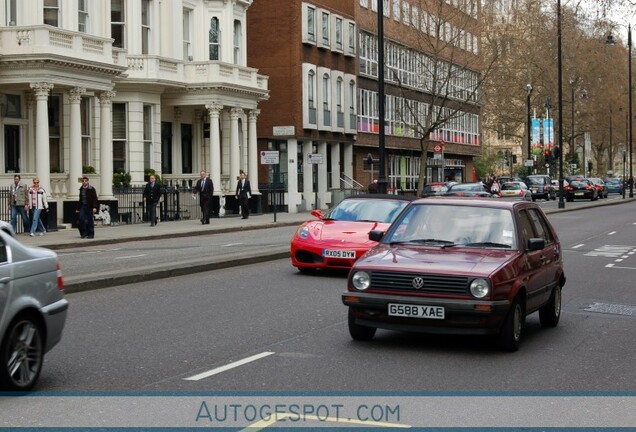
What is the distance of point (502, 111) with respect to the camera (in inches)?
4198

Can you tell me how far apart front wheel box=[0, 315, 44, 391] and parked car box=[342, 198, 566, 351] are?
3.18m

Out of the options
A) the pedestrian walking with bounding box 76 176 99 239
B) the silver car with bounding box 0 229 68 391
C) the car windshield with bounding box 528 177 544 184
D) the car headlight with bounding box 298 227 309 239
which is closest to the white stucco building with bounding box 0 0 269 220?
the pedestrian walking with bounding box 76 176 99 239

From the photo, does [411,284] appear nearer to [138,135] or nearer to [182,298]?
[182,298]

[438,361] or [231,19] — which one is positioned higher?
[231,19]

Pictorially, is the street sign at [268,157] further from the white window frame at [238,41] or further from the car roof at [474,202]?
the car roof at [474,202]

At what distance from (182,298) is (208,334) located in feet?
11.4

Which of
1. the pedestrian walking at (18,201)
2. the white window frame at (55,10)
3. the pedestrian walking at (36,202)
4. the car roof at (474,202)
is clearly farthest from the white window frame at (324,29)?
the car roof at (474,202)

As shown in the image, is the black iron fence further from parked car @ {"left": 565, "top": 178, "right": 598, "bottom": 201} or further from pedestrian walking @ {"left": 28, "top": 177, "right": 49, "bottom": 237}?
parked car @ {"left": 565, "top": 178, "right": 598, "bottom": 201}

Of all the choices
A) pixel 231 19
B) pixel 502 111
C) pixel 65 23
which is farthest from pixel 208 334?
pixel 502 111

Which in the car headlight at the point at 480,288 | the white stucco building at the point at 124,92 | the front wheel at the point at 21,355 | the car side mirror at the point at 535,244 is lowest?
the front wheel at the point at 21,355

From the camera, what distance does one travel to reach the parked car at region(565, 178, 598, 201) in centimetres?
7381

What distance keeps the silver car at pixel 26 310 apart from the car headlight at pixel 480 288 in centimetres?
365

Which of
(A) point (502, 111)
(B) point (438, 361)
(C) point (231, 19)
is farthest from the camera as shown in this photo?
(A) point (502, 111)

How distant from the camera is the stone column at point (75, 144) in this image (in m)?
35.8
